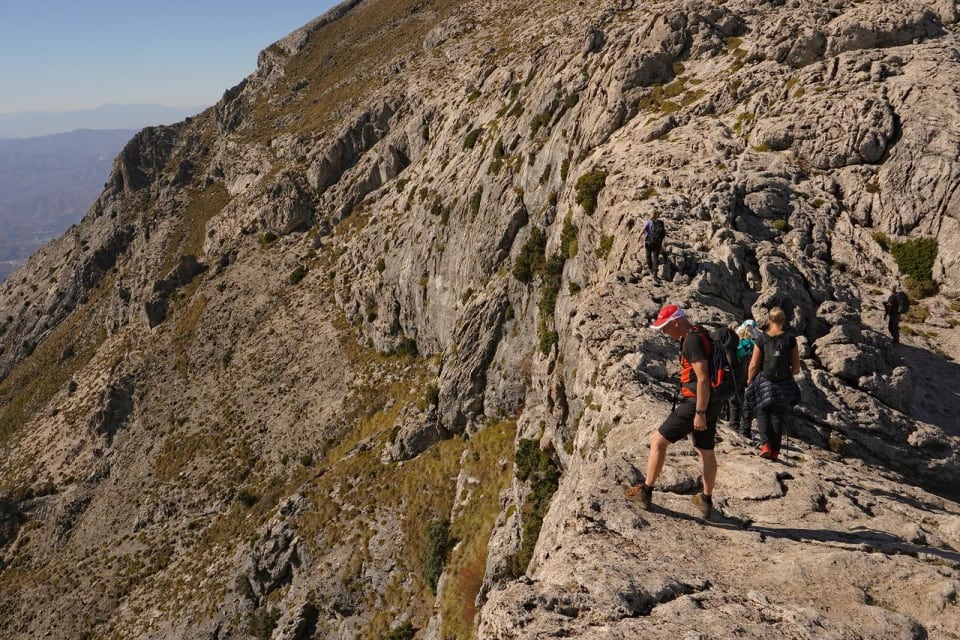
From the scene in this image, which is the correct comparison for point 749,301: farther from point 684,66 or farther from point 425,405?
point 425,405

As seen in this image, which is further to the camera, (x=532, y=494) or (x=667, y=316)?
(x=532, y=494)

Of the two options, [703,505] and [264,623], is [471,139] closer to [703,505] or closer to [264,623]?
[264,623]

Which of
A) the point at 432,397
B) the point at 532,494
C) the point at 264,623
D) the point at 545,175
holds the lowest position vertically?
the point at 264,623

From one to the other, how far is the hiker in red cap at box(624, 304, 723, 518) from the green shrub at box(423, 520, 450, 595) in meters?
25.0

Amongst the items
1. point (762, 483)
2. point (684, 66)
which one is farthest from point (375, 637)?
point (684, 66)

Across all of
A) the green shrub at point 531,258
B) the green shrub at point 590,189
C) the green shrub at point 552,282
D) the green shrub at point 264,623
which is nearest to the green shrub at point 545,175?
the green shrub at point 531,258

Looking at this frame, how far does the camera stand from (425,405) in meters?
41.7

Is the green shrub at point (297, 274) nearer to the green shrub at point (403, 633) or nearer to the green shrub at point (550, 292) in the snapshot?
the green shrub at point (550, 292)

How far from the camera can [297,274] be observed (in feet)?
217

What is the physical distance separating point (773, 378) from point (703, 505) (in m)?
3.60

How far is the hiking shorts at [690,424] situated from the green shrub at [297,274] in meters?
62.4

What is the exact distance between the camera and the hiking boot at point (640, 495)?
10570 millimetres

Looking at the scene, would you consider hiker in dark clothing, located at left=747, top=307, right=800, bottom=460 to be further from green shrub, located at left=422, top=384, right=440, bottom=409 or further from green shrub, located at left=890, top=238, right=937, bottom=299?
green shrub, located at left=422, top=384, right=440, bottom=409

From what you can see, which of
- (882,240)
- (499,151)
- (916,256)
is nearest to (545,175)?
(499,151)
